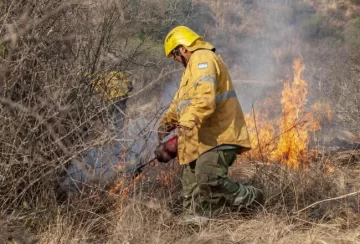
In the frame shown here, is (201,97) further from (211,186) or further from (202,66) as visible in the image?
(211,186)

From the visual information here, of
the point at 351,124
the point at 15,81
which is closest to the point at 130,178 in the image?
the point at 15,81

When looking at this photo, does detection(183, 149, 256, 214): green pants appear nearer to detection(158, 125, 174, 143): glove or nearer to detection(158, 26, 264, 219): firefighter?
detection(158, 26, 264, 219): firefighter

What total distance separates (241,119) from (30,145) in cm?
183

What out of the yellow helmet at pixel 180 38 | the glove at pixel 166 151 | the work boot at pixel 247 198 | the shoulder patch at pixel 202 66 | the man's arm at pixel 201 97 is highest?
the yellow helmet at pixel 180 38

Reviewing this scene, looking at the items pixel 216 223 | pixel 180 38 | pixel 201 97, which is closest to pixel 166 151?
pixel 201 97

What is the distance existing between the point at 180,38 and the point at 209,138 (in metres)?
0.91

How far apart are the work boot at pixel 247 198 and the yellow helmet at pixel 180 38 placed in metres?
1.33

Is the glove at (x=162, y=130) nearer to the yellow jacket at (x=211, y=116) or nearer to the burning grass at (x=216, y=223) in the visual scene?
the yellow jacket at (x=211, y=116)

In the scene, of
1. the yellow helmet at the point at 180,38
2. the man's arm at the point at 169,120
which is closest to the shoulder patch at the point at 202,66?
the yellow helmet at the point at 180,38

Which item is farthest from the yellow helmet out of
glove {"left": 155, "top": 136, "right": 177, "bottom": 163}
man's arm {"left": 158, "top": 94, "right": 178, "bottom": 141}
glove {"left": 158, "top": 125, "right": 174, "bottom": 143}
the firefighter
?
glove {"left": 155, "top": 136, "right": 177, "bottom": 163}

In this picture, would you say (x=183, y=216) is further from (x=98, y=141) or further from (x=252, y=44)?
(x=252, y=44)

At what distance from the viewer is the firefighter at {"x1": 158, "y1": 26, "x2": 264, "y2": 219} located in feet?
14.7

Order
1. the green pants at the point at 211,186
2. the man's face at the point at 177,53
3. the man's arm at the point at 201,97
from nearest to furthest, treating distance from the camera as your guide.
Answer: the man's arm at the point at 201,97
the green pants at the point at 211,186
the man's face at the point at 177,53

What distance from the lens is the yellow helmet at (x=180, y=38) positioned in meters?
4.68
